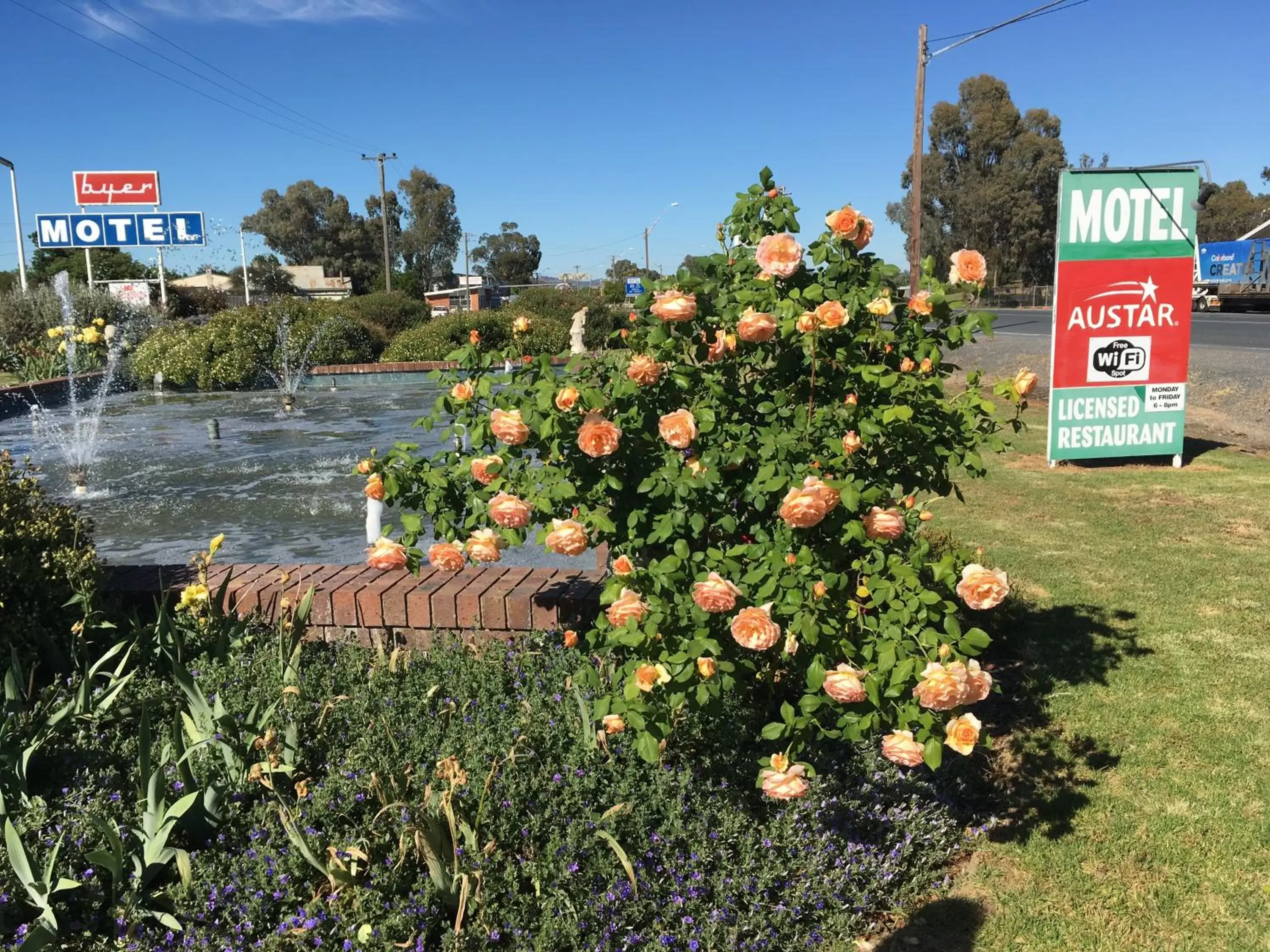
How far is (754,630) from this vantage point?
2.23m

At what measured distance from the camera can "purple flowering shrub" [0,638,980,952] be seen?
227cm

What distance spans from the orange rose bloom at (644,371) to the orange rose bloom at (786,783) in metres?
1.12

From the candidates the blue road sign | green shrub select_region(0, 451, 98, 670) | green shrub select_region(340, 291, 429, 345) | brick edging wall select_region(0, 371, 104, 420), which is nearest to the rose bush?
green shrub select_region(0, 451, 98, 670)

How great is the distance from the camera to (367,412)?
13797mm

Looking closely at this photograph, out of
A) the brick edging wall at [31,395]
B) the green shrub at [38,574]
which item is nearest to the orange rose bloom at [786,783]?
the green shrub at [38,574]

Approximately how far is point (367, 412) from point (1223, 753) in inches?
482

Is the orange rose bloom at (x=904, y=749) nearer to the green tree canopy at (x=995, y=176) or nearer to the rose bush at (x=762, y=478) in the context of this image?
the rose bush at (x=762, y=478)

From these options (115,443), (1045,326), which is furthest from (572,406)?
(1045,326)

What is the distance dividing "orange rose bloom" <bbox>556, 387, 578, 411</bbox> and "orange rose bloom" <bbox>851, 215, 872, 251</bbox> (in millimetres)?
1080

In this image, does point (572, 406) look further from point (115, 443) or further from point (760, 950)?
point (115, 443)

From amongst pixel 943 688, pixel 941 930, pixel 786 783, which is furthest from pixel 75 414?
pixel 943 688

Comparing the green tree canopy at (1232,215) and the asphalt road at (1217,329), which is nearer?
the asphalt road at (1217,329)

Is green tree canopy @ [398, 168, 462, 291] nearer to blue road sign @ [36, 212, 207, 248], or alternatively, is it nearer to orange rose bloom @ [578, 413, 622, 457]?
blue road sign @ [36, 212, 207, 248]

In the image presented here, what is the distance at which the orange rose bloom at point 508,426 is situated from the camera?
2479 mm
